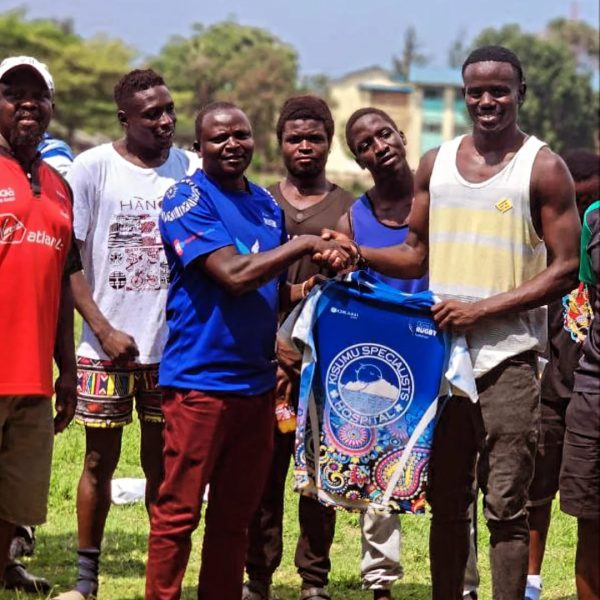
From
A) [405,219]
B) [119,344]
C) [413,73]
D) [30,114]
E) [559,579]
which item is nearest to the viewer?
[30,114]

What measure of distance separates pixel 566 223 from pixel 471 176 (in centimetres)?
42

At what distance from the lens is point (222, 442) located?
4.98m

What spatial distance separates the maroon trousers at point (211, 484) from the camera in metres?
4.91

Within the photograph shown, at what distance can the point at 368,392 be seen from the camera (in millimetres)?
5066

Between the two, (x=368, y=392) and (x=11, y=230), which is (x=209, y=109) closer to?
(x=11, y=230)

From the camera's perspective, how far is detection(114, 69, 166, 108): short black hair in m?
5.89

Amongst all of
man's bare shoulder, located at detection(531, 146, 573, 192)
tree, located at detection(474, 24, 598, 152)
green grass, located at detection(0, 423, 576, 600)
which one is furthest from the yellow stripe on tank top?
tree, located at detection(474, 24, 598, 152)

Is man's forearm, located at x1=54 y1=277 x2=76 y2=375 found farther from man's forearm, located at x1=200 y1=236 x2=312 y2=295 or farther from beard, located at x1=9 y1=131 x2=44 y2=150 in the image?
man's forearm, located at x1=200 y1=236 x2=312 y2=295

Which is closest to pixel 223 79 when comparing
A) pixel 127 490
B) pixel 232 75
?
pixel 232 75

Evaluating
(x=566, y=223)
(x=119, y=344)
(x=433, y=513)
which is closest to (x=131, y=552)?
(x=119, y=344)

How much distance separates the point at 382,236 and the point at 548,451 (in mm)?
1396

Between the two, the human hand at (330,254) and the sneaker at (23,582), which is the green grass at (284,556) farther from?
the human hand at (330,254)

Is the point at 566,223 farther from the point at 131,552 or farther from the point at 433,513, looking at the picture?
the point at 131,552

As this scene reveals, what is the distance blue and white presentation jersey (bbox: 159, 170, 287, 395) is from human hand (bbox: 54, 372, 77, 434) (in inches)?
16.6
